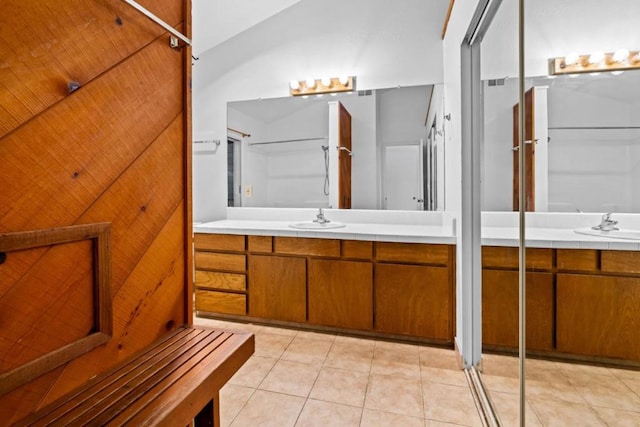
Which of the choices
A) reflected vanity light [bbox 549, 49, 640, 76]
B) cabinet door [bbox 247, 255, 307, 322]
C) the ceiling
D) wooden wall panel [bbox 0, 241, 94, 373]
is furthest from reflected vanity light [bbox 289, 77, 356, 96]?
wooden wall panel [bbox 0, 241, 94, 373]

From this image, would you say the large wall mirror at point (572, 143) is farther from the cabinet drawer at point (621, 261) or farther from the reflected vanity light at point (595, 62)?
the cabinet drawer at point (621, 261)

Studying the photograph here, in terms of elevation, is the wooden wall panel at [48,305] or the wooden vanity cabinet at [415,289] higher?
the wooden wall panel at [48,305]

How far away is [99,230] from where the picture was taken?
2.34ft

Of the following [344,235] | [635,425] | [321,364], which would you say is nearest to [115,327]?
[635,425]

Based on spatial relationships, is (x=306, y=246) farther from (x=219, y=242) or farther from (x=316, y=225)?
(x=219, y=242)

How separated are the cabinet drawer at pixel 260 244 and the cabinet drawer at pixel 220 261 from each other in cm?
12

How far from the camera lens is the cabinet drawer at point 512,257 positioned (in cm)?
163

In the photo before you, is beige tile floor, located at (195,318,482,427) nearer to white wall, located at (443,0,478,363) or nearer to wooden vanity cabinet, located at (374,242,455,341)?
wooden vanity cabinet, located at (374,242,455,341)

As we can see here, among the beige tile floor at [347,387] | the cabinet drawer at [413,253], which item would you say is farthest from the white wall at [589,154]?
the beige tile floor at [347,387]

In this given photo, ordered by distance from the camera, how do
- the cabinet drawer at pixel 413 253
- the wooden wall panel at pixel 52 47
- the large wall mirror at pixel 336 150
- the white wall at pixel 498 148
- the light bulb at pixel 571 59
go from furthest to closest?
the large wall mirror at pixel 336 150, the cabinet drawer at pixel 413 253, the white wall at pixel 498 148, the light bulb at pixel 571 59, the wooden wall panel at pixel 52 47

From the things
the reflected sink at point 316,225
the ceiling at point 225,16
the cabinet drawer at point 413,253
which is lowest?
the cabinet drawer at point 413,253

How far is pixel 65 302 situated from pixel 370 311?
2026mm

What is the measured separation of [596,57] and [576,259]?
3.48 ft

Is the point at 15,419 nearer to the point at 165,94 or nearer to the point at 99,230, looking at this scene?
the point at 99,230
